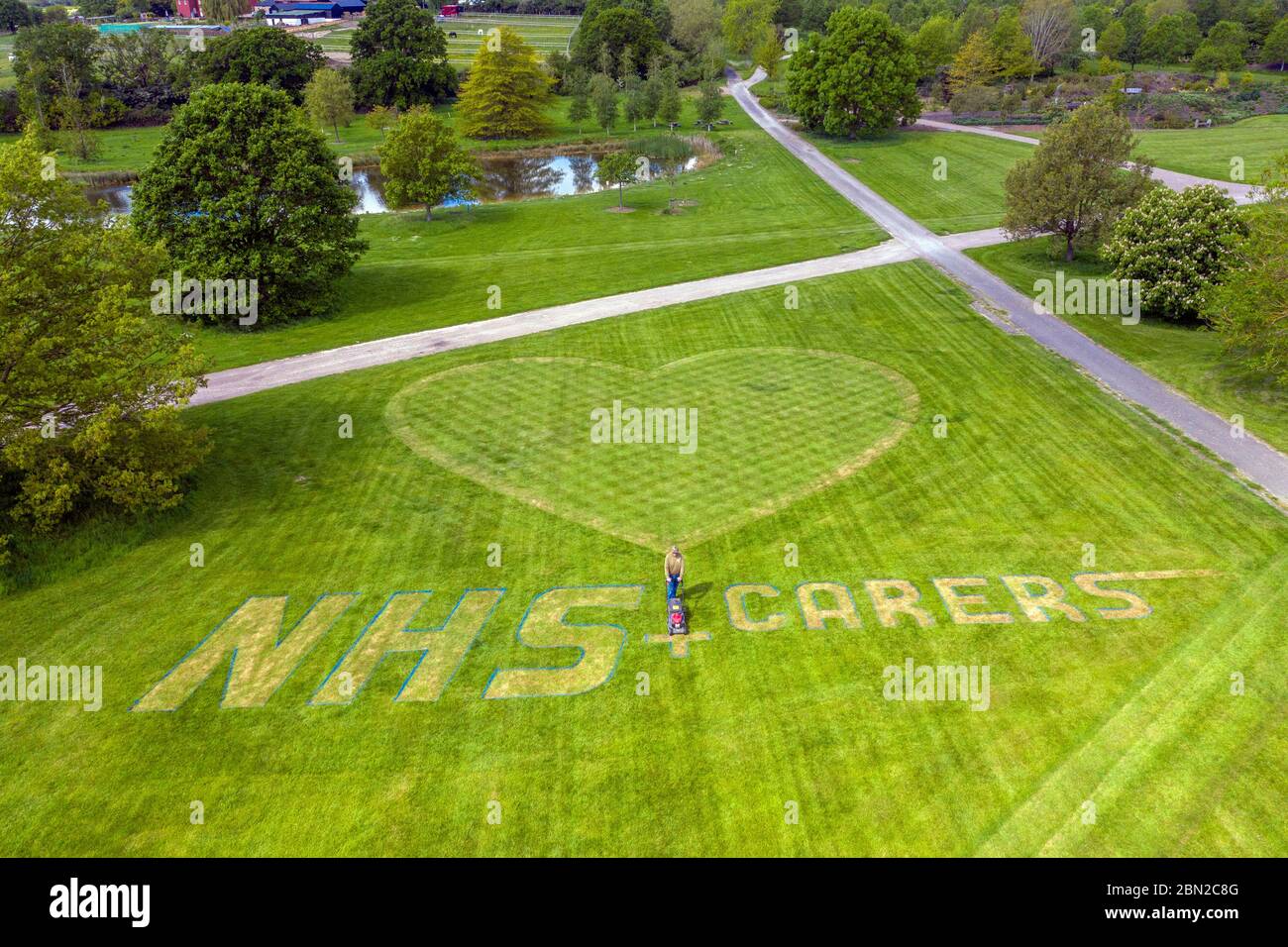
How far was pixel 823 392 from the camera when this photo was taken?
143 ft

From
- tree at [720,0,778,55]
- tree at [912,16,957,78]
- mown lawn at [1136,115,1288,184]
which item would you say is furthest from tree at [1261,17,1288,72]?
tree at [720,0,778,55]

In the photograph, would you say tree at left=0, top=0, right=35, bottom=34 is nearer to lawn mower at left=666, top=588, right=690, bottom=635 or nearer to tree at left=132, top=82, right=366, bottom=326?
tree at left=132, top=82, right=366, bottom=326

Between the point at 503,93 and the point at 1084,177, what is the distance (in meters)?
90.3

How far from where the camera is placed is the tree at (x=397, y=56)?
433ft

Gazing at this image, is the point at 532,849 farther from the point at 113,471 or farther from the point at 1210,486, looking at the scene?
the point at 1210,486

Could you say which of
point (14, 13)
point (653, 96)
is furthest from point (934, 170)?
point (14, 13)

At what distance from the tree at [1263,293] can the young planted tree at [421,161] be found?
215 ft

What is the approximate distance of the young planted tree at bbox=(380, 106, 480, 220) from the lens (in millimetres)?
79625

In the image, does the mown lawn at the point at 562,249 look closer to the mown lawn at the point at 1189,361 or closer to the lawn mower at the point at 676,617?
the mown lawn at the point at 1189,361

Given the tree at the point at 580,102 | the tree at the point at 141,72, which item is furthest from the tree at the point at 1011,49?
the tree at the point at 141,72

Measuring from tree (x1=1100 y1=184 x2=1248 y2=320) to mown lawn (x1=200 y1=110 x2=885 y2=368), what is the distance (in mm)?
22422
